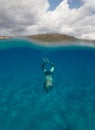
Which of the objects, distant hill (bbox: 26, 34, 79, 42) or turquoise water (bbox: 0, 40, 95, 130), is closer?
turquoise water (bbox: 0, 40, 95, 130)

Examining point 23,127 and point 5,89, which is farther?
point 5,89

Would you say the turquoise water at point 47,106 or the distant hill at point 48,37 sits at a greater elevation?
the distant hill at point 48,37

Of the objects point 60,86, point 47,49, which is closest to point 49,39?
point 47,49

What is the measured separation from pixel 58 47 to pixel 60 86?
34.1 m

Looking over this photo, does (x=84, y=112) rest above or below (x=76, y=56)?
above

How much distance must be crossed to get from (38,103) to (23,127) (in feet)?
10.5

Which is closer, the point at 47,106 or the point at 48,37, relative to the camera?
the point at 47,106

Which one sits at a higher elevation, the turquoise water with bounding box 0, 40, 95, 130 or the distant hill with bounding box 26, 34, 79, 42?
the distant hill with bounding box 26, 34, 79, 42

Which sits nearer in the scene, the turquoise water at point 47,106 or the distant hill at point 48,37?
the turquoise water at point 47,106

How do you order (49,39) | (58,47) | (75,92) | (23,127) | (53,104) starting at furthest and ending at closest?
(49,39), (58,47), (75,92), (53,104), (23,127)

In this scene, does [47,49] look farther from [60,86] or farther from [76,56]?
[60,86]

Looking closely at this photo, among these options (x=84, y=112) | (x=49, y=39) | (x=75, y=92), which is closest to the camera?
(x=84, y=112)

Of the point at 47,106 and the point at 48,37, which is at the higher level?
the point at 48,37

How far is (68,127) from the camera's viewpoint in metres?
9.12
